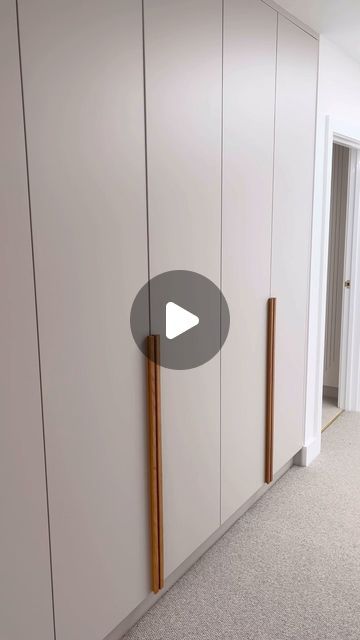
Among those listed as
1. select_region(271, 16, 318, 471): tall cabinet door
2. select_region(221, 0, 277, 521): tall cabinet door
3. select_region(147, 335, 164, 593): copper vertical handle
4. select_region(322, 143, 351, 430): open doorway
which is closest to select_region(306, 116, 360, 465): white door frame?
select_region(271, 16, 318, 471): tall cabinet door

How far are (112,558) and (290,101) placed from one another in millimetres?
2291

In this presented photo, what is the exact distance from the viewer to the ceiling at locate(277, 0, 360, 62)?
2.55 metres

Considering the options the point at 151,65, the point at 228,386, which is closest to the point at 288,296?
the point at 228,386

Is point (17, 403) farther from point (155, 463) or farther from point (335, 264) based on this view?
point (335, 264)

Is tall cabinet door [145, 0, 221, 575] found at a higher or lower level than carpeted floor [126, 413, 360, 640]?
higher

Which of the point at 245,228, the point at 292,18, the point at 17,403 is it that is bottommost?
the point at 17,403

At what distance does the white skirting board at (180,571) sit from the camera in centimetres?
209

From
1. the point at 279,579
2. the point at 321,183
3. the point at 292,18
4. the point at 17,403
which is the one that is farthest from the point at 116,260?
the point at 321,183

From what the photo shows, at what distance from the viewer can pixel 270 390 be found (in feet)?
9.57

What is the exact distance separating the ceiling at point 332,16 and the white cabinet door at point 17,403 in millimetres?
1730

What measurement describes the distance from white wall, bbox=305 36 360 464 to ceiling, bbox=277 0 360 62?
0.11 metres

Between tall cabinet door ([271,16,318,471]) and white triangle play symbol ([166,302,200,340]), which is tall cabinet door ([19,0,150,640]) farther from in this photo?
tall cabinet door ([271,16,318,471])

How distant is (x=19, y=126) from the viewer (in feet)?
4.64
